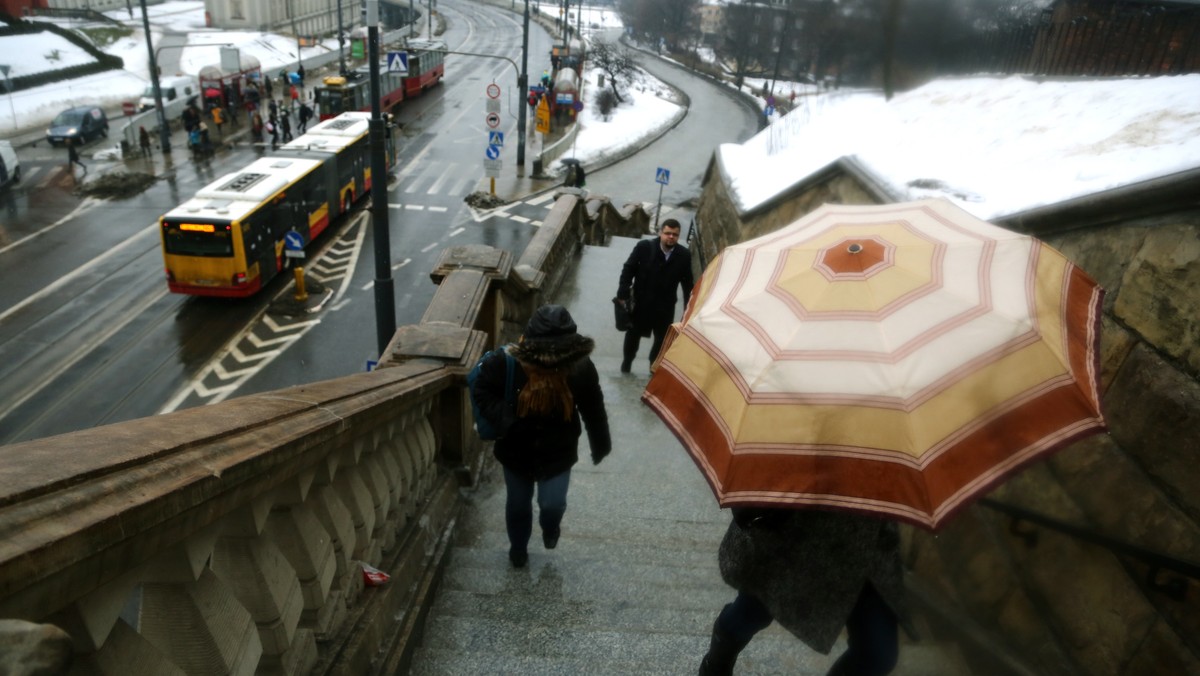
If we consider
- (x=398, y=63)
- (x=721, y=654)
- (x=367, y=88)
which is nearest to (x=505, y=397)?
(x=721, y=654)

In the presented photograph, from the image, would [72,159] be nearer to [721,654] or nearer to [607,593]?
[607,593]

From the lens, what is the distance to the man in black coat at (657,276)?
260 inches

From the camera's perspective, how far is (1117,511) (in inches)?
121

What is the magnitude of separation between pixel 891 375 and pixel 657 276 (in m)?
4.60

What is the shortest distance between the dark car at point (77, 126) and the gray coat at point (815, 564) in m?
35.9

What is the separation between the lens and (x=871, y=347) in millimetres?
2213

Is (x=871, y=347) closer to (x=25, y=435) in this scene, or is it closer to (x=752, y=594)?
(x=752, y=594)

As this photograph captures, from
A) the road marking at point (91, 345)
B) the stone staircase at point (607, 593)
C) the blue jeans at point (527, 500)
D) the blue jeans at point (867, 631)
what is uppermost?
the blue jeans at point (867, 631)

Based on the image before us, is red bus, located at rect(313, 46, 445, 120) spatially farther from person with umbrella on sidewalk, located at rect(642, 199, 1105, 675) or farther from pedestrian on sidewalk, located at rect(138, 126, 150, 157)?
person with umbrella on sidewalk, located at rect(642, 199, 1105, 675)

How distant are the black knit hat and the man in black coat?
313cm

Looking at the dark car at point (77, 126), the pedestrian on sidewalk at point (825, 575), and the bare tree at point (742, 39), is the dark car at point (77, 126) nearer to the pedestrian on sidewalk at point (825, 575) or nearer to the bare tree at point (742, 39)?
the bare tree at point (742, 39)

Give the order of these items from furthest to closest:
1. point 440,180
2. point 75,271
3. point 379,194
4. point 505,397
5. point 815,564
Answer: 1. point 440,180
2. point 75,271
3. point 379,194
4. point 505,397
5. point 815,564

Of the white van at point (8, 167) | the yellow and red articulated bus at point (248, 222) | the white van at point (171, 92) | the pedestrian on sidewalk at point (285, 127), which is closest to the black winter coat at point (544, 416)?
the yellow and red articulated bus at point (248, 222)

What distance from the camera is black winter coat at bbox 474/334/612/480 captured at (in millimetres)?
3504
